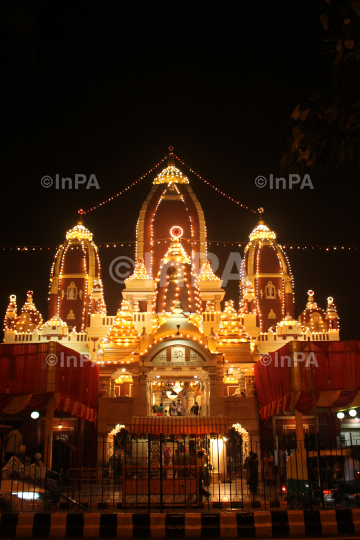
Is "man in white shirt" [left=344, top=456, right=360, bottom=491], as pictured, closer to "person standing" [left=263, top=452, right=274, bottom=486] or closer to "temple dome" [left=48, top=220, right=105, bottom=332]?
"person standing" [left=263, top=452, right=274, bottom=486]


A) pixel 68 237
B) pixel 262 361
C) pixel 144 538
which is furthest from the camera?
pixel 68 237

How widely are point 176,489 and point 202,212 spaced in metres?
24.9

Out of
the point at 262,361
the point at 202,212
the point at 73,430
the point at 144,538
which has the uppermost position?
the point at 202,212

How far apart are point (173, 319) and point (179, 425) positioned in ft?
20.0

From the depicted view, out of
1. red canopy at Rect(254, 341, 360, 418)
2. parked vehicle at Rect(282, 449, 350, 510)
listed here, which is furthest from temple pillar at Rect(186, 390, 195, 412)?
parked vehicle at Rect(282, 449, 350, 510)

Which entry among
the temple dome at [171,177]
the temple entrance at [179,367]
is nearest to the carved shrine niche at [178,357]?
the temple entrance at [179,367]

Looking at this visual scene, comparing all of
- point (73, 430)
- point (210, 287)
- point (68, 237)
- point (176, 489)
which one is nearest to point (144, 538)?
point (176, 489)

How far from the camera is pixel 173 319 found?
2244 cm

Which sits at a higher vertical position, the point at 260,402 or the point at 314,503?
the point at 260,402

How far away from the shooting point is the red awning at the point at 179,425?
17047 millimetres

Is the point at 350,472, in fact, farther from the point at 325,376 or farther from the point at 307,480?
the point at 325,376

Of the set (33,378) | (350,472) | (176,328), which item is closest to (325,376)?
(176,328)

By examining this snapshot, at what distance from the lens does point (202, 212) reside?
1453 inches

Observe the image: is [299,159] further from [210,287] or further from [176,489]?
[210,287]
